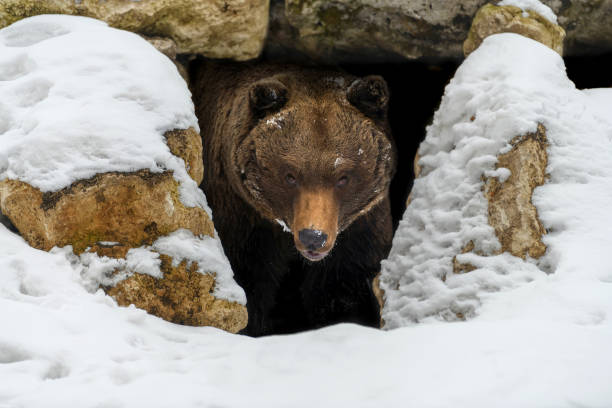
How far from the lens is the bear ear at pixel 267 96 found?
177 inches

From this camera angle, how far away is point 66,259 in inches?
123

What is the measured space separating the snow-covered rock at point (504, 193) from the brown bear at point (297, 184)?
54 centimetres

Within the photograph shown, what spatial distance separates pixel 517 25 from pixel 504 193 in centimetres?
157

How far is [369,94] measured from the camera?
4668 mm

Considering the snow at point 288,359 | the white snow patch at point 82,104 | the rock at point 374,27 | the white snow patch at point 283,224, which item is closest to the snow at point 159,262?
the snow at point 288,359

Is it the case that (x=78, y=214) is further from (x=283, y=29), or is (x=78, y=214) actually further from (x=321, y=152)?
(x=283, y=29)

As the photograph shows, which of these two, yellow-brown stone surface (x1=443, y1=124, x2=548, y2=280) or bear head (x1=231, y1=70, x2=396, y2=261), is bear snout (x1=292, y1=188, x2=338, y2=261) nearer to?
bear head (x1=231, y1=70, x2=396, y2=261)

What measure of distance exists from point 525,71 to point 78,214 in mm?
2871

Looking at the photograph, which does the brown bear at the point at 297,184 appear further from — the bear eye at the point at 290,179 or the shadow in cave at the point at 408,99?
the shadow in cave at the point at 408,99

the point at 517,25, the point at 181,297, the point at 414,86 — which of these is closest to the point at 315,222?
the point at 181,297

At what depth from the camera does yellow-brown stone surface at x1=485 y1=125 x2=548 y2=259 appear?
3273mm

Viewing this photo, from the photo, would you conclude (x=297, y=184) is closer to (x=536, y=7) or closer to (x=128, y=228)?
(x=128, y=228)

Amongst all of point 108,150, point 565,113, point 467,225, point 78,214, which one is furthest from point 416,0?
point 78,214

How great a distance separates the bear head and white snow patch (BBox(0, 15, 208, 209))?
808mm
